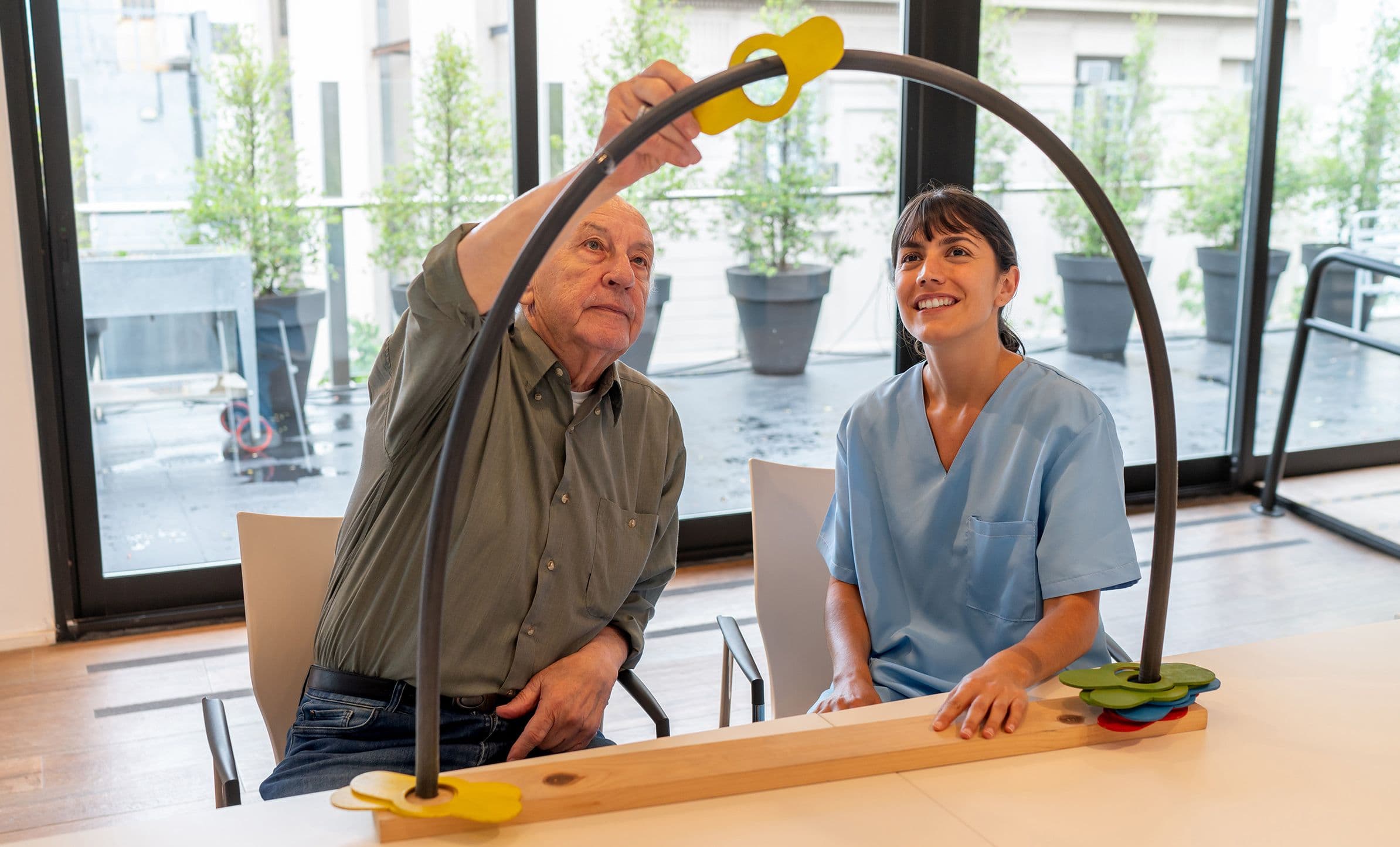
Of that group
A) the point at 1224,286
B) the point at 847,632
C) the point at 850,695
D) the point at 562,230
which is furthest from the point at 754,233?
the point at 562,230

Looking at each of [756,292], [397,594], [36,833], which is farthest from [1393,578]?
[36,833]

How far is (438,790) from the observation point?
110 centimetres

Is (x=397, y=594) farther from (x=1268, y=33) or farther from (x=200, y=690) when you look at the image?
(x=1268, y=33)

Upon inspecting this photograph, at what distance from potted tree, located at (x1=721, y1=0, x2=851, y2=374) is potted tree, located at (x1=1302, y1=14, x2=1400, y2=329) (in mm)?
1868

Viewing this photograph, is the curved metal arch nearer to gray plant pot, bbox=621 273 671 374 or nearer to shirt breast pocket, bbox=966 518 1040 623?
shirt breast pocket, bbox=966 518 1040 623

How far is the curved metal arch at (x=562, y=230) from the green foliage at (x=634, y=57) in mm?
2208

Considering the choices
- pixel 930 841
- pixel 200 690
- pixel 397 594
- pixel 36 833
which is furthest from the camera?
pixel 200 690

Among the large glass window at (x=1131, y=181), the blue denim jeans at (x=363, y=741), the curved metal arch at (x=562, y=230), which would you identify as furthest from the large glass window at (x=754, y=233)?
the curved metal arch at (x=562, y=230)

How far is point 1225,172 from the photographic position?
4.14 meters

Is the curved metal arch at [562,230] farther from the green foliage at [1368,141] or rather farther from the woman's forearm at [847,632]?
the green foliage at [1368,141]

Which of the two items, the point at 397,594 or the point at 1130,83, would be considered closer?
the point at 397,594

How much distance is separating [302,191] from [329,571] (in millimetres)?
1745

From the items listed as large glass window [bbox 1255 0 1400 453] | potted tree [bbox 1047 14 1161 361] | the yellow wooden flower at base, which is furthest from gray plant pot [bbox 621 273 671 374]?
the yellow wooden flower at base

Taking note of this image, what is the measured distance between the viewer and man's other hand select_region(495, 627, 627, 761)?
155 cm
